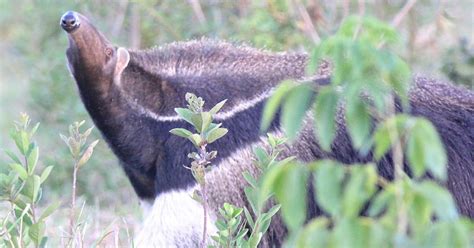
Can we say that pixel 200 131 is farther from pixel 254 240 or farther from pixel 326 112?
pixel 326 112

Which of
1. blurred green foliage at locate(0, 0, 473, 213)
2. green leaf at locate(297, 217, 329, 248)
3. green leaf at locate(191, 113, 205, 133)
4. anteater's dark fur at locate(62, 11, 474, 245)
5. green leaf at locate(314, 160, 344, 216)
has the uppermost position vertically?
green leaf at locate(314, 160, 344, 216)

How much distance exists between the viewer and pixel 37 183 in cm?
437

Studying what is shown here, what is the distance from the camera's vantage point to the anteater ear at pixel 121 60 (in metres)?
5.68

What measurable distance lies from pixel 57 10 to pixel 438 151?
8.80m

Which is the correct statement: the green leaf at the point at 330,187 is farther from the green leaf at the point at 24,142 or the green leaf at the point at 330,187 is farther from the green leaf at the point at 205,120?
the green leaf at the point at 24,142

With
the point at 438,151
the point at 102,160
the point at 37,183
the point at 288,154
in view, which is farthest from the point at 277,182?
the point at 102,160

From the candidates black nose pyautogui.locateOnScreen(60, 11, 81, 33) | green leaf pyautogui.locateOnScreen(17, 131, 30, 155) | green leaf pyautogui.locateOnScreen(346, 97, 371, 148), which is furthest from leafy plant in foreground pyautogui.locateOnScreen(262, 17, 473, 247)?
black nose pyautogui.locateOnScreen(60, 11, 81, 33)

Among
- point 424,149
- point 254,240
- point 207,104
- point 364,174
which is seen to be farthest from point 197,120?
point 424,149

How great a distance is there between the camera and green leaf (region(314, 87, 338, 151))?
2.50m

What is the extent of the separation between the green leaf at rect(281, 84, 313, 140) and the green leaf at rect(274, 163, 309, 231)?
0.09m

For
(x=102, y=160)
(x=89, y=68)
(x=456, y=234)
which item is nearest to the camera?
(x=456, y=234)

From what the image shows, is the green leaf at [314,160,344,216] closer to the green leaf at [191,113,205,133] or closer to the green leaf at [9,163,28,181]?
the green leaf at [191,113,205,133]

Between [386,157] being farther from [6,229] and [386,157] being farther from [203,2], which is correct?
[203,2]

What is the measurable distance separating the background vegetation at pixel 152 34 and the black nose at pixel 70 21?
437 cm
